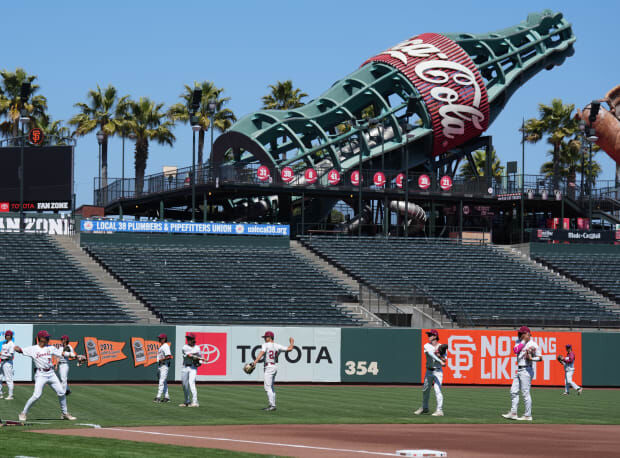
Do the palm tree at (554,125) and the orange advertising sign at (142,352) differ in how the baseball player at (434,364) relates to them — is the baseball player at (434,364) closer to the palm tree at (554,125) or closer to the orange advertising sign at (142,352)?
the orange advertising sign at (142,352)

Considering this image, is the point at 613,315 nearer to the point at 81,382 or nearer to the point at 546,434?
the point at 81,382

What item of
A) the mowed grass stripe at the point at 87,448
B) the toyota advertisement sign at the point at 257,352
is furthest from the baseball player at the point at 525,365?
the toyota advertisement sign at the point at 257,352

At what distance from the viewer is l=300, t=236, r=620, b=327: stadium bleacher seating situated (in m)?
46.3

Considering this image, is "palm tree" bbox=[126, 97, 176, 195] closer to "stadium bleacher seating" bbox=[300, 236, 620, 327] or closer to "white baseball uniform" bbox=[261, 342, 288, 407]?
"stadium bleacher seating" bbox=[300, 236, 620, 327]

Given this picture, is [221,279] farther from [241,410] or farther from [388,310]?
[241,410]

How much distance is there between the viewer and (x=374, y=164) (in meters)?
65.0

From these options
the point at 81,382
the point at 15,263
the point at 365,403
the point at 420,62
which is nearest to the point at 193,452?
the point at 365,403

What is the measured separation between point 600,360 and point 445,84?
1069 inches

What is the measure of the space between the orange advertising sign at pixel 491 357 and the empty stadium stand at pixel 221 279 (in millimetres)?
5329

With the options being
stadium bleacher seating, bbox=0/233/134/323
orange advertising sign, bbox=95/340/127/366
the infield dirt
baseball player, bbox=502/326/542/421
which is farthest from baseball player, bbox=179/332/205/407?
stadium bleacher seating, bbox=0/233/134/323

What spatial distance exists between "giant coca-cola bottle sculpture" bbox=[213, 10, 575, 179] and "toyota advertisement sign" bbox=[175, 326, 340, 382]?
72.1ft

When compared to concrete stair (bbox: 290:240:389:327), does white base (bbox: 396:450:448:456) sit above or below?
below

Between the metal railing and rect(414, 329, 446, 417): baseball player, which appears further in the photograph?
the metal railing

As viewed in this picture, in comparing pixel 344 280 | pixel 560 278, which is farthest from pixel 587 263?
pixel 344 280
